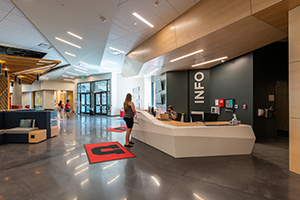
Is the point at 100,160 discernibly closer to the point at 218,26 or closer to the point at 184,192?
the point at 184,192

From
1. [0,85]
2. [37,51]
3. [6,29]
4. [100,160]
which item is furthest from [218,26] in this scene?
[0,85]

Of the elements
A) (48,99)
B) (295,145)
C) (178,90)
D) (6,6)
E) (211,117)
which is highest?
(6,6)

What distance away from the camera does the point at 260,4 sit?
3021mm

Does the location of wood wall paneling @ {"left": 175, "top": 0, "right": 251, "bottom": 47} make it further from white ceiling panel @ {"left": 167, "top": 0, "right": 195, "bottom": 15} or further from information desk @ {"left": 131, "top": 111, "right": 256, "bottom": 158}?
information desk @ {"left": 131, "top": 111, "right": 256, "bottom": 158}

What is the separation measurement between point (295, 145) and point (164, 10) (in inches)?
178

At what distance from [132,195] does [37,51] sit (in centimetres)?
924

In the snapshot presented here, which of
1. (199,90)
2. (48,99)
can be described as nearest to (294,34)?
(199,90)

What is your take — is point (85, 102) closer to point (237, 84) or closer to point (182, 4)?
point (237, 84)

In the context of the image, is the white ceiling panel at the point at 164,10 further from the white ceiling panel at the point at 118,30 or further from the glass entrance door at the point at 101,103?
the glass entrance door at the point at 101,103

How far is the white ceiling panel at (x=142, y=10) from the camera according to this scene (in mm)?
4242

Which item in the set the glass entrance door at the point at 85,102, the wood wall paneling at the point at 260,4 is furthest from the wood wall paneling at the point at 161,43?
the glass entrance door at the point at 85,102

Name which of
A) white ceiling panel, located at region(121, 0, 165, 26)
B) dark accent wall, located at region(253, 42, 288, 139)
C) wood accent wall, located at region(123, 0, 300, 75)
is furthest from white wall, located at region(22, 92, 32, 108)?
dark accent wall, located at region(253, 42, 288, 139)

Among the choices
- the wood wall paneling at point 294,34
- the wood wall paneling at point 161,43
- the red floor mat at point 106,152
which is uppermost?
the wood wall paneling at point 161,43

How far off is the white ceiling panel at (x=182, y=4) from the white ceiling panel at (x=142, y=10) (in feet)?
2.31
